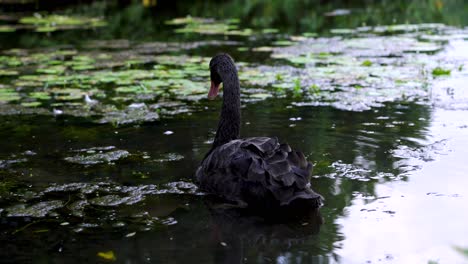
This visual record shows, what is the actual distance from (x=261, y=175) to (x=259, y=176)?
0.02 m

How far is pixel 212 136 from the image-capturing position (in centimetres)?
655

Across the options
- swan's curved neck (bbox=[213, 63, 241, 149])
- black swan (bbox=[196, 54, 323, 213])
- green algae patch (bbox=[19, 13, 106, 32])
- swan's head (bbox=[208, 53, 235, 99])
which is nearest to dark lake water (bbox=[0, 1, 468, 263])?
black swan (bbox=[196, 54, 323, 213])

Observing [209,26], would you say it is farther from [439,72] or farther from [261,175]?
[261,175]

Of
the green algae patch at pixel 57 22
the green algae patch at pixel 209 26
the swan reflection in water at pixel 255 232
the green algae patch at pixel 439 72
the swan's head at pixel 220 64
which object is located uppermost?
the swan's head at pixel 220 64

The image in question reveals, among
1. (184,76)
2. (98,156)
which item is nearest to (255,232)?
(98,156)

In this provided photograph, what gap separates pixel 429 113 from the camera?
7109 millimetres

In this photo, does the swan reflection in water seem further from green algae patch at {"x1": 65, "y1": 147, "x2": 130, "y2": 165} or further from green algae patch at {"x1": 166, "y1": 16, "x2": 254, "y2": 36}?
green algae patch at {"x1": 166, "y1": 16, "x2": 254, "y2": 36}

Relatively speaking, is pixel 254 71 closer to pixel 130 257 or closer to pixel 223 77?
pixel 223 77

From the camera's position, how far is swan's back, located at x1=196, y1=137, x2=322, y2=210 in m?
4.51

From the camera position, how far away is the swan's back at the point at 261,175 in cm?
451

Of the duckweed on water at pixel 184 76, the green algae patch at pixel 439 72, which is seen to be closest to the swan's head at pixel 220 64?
the duckweed on water at pixel 184 76

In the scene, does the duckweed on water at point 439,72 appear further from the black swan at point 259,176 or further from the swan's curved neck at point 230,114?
the black swan at point 259,176

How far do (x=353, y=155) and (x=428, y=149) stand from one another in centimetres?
58

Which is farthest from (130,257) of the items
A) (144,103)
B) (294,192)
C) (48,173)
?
(144,103)
